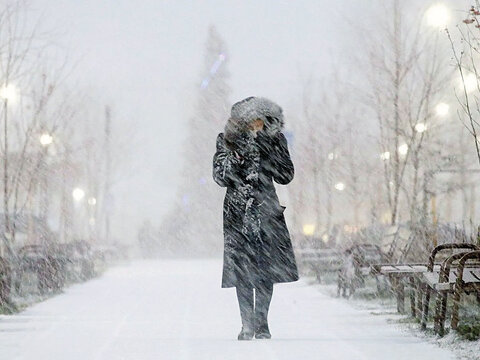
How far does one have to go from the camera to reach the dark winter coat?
7.57m

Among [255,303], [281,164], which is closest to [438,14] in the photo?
[281,164]

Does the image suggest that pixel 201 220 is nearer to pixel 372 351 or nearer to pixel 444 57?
pixel 444 57

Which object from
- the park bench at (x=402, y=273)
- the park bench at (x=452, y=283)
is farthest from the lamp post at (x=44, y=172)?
→ the park bench at (x=452, y=283)

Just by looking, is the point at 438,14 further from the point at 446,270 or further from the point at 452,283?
the point at 452,283

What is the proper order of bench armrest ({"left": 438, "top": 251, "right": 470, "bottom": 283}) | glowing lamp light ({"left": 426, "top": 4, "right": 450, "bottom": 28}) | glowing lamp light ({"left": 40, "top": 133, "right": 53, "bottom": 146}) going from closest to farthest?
bench armrest ({"left": 438, "top": 251, "right": 470, "bottom": 283})
glowing lamp light ({"left": 426, "top": 4, "right": 450, "bottom": 28})
glowing lamp light ({"left": 40, "top": 133, "right": 53, "bottom": 146})

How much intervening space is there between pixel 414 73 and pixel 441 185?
6.58m

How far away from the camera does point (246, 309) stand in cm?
761

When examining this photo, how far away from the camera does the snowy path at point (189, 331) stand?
6887mm

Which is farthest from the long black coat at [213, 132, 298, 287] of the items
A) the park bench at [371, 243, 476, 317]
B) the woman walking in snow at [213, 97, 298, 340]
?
the park bench at [371, 243, 476, 317]

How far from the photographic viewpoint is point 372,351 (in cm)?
702

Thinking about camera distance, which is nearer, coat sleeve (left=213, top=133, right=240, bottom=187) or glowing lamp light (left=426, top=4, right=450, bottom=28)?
coat sleeve (left=213, top=133, right=240, bottom=187)

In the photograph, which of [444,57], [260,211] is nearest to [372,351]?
[260,211]

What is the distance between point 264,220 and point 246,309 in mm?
685

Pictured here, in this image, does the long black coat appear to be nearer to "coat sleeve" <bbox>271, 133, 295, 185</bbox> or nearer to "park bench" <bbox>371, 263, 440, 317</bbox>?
"coat sleeve" <bbox>271, 133, 295, 185</bbox>
